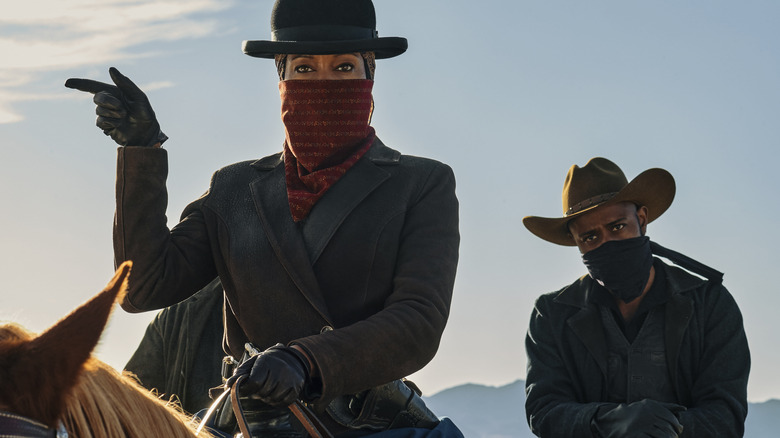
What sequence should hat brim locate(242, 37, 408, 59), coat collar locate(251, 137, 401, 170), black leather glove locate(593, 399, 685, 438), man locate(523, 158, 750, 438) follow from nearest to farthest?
hat brim locate(242, 37, 408, 59)
coat collar locate(251, 137, 401, 170)
black leather glove locate(593, 399, 685, 438)
man locate(523, 158, 750, 438)

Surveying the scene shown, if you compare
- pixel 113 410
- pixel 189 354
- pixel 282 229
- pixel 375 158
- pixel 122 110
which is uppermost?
pixel 122 110

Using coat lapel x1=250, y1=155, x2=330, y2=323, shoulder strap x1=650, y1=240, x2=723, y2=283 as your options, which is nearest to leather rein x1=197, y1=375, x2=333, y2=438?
coat lapel x1=250, y1=155, x2=330, y2=323

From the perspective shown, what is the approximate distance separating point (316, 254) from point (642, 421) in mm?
2684

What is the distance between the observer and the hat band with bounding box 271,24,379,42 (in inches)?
176

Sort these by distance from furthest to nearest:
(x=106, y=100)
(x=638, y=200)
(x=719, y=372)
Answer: (x=638, y=200), (x=719, y=372), (x=106, y=100)

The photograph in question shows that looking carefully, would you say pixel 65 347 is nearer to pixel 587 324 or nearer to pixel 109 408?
pixel 109 408

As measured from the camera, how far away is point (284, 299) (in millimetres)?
4305

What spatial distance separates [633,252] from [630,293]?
0.76ft

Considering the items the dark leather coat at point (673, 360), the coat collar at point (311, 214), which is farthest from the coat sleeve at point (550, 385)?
the coat collar at point (311, 214)

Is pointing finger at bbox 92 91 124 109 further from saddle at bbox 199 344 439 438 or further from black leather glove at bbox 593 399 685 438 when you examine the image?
black leather glove at bbox 593 399 685 438

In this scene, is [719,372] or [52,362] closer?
[52,362]

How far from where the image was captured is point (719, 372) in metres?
6.65

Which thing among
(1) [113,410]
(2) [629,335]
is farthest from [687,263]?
A: (1) [113,410]

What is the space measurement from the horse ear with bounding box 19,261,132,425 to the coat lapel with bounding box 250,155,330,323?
1.80m
